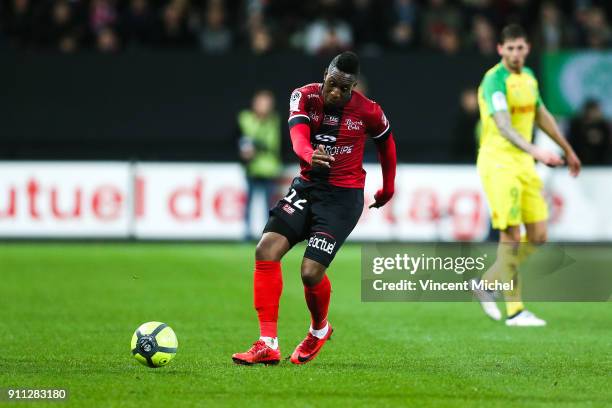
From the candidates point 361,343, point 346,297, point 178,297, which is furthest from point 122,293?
point 361,343

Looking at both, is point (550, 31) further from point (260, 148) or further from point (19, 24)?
point (19, 24)

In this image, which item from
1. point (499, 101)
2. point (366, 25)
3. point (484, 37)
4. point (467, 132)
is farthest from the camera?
point (366, 25)

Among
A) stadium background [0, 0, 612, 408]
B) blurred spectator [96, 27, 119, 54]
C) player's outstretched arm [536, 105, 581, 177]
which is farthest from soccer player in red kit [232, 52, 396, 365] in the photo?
blurred spectator [96, 27, 119, 54]

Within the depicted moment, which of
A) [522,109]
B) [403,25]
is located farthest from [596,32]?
[522,109]

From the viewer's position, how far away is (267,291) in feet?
25.7

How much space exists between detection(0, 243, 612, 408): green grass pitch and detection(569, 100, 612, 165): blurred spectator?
20.2ft

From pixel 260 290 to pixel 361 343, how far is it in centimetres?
145

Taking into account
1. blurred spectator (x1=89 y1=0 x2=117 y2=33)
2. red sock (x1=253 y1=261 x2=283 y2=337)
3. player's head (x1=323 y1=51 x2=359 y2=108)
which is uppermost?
blurred spectator (x1=89 y1=0 x2=117 y2=33)

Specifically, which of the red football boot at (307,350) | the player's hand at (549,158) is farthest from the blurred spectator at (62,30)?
the red football boot at (307,350)

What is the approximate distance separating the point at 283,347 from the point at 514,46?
3.44 meters

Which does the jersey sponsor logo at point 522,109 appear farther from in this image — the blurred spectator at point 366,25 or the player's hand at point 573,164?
the blurred spectator at point 366,25

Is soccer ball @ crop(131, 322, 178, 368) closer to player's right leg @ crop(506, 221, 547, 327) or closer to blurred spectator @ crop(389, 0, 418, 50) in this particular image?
player's right leg @ crop(506, 221, 547, 327)

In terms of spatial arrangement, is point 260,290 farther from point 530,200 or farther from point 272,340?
point 530,200

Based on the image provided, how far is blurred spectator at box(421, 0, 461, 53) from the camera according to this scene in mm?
20500
